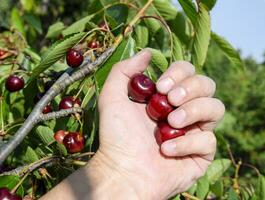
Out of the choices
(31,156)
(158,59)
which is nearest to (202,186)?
(158,59)

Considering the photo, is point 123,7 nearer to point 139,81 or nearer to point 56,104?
point 56,104

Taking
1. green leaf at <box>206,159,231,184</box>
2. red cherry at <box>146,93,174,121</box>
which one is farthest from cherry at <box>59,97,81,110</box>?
green leaf at <box>206,159,231,184</box>

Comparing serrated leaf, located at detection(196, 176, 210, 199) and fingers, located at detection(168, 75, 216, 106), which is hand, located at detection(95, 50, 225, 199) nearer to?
fingers, located at detection(168, 75, 216, 106)

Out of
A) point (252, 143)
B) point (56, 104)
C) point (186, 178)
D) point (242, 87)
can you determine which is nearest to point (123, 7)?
point (56, 104)

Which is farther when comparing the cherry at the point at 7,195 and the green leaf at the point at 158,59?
the green leaf at the point at 158,59

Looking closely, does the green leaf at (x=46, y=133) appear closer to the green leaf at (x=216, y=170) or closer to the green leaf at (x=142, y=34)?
the green leaf at (x=142, y=34)

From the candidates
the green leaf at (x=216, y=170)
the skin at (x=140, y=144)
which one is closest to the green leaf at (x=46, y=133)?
the skin at (x=140, y=144)

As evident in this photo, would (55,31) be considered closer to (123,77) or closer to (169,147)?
(123,77)
